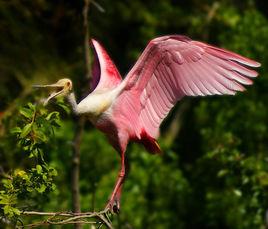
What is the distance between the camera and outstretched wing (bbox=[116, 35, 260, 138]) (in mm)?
4594

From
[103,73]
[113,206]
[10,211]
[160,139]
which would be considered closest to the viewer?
[10,211]

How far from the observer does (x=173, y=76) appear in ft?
15.5

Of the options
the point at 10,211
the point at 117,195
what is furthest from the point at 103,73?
the point at 10,211

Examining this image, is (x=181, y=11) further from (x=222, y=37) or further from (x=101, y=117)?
(x=101, y=117)

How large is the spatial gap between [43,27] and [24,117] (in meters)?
5.90

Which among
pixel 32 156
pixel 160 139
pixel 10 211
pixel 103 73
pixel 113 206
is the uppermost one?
pixel 103 73

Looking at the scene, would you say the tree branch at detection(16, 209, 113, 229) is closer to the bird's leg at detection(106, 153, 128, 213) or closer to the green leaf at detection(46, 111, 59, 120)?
the bird's leg at detection(106, 153, 128, 213)

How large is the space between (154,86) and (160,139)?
4.11m

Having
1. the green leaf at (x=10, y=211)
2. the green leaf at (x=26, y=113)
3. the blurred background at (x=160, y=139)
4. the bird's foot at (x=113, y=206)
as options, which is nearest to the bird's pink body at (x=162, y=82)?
the bird's foot at (x=113, y=206)

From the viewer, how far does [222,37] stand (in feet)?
28.2

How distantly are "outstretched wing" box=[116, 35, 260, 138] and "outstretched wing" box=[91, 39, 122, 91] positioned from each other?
14cm

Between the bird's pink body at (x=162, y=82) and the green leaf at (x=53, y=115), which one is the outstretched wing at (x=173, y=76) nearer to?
the bird's pink body at (x=162, y=82)

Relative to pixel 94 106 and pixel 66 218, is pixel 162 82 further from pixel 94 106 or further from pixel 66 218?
pixel 66 218

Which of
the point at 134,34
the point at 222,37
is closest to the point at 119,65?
the point at 134,34
